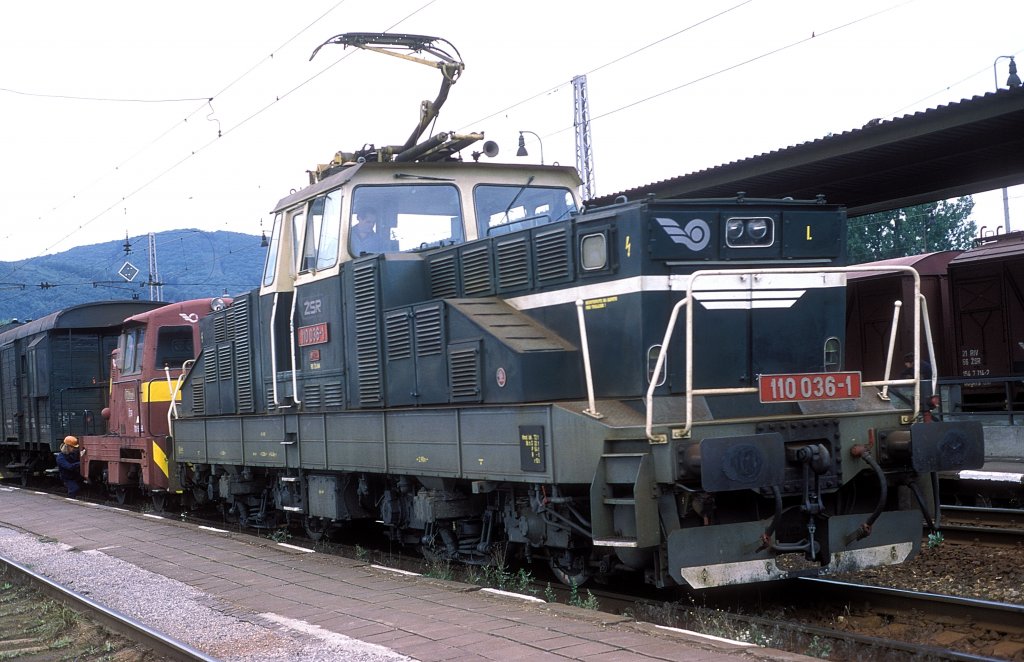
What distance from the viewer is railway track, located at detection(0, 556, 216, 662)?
20.8 ft

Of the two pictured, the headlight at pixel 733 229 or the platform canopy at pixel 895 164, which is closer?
the headlight at pixel 733 229

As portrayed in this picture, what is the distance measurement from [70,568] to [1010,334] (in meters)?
15.1

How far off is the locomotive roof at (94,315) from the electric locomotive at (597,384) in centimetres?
1163

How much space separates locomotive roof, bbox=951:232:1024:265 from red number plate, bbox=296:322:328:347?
12.8m

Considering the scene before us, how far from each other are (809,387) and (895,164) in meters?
8.73

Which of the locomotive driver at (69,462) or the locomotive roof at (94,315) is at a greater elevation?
the locomotive roof at (94,315)

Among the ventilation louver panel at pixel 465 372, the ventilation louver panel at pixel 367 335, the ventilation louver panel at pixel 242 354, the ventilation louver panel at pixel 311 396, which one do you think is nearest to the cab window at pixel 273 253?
the ventilation louver panel at pixel 242 354

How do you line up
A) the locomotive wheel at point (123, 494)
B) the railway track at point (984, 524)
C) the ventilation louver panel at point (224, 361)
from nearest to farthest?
the railway track at point (984, 524)
the ventilation louver panel at point (224, 361)
the locomotive wheel at point (123, 494)

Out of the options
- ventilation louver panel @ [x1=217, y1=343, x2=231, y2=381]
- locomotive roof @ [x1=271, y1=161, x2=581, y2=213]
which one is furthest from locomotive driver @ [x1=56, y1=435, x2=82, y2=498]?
locomotive roof @ [x1=271, y1=161, x2=581, y2=213]

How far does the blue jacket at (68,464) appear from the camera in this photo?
1811 cm

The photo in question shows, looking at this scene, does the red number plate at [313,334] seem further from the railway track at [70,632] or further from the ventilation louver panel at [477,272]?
the railway track at [70,632]

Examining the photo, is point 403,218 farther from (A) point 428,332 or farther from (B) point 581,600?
(B) point 581,600

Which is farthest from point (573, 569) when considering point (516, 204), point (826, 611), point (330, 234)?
point (330, 234)

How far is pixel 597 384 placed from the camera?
287 inches
